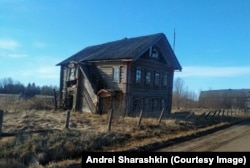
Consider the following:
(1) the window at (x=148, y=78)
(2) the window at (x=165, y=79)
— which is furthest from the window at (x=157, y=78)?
(1) the window at (x=148, y=78)

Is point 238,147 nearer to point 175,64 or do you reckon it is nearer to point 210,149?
point 210,149

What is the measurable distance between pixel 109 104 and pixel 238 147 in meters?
16.2

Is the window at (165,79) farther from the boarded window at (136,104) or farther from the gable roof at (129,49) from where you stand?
the boarded window at (136,104)

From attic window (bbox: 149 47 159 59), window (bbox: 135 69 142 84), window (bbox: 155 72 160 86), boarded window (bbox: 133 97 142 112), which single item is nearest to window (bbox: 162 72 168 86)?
window (bbox: 155 72 160 86)

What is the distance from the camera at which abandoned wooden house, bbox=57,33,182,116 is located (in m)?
29.7

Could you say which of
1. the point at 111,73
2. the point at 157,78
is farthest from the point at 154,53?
the point at 111,73

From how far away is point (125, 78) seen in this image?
97.1 feet

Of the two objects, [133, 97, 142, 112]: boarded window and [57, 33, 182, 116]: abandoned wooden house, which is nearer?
[57, 33, 182, 116]: abandoned wooden house

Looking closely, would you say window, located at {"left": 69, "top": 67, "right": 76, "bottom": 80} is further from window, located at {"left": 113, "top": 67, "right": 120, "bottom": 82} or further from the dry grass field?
the dry grass field

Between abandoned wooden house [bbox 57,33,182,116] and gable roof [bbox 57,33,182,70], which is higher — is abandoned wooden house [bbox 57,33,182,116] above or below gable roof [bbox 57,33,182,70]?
below

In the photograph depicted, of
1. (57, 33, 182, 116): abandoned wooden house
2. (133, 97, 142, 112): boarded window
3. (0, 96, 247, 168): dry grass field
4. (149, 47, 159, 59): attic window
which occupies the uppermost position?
(149, 47, 159, 59): attic window

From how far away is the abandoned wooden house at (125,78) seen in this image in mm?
29688

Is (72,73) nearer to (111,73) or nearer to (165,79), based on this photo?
(111,73)

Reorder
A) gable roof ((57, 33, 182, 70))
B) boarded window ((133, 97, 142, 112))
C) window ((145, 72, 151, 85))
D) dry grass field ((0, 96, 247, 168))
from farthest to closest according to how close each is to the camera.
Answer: window ((145, 72, 151, 85)), boarded window ((133, 97, 142, 112)), gable roof ((57, 33, 182, 70)), dry grass field ((0, 96, 247, 168))
